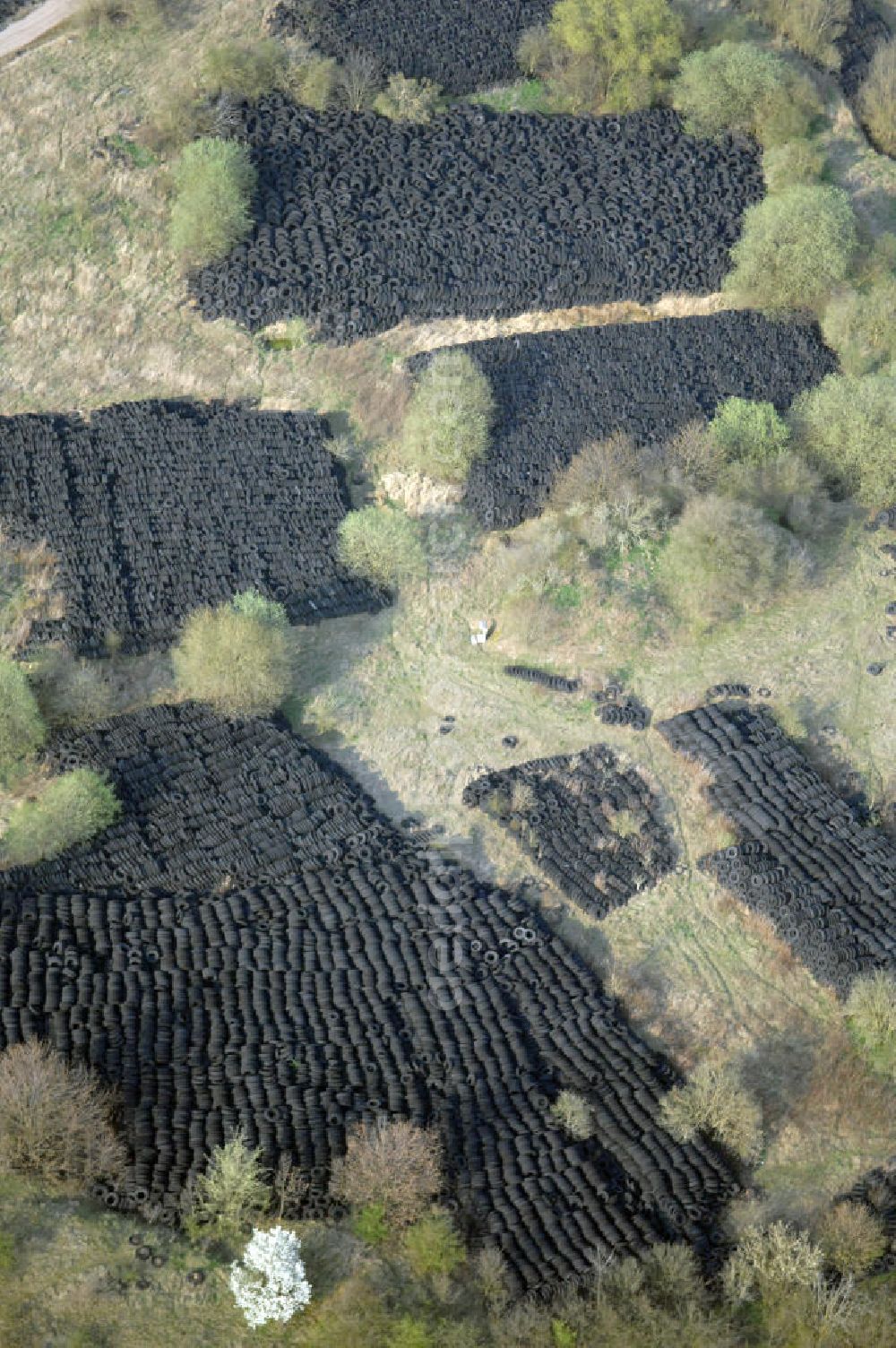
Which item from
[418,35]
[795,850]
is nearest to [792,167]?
[418,35]

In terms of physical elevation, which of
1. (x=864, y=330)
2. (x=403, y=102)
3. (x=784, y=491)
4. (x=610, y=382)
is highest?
(x=403, y=102)

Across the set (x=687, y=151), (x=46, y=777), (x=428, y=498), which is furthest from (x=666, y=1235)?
(x=687, y=151)

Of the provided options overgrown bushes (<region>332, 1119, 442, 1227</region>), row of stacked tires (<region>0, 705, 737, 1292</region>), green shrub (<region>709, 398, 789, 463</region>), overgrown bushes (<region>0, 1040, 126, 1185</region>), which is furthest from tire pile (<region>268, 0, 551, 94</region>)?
overgrown bushes (<region>332, 1119, 442, 1227</region>)

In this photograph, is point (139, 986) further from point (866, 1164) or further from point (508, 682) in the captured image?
point (866, 1164)

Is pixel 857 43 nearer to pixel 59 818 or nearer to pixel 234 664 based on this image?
pixel 234 664

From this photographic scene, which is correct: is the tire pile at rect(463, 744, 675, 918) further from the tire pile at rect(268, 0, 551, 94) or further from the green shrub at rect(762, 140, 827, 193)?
the tire pile at rect(268, 0, 551, 94)
